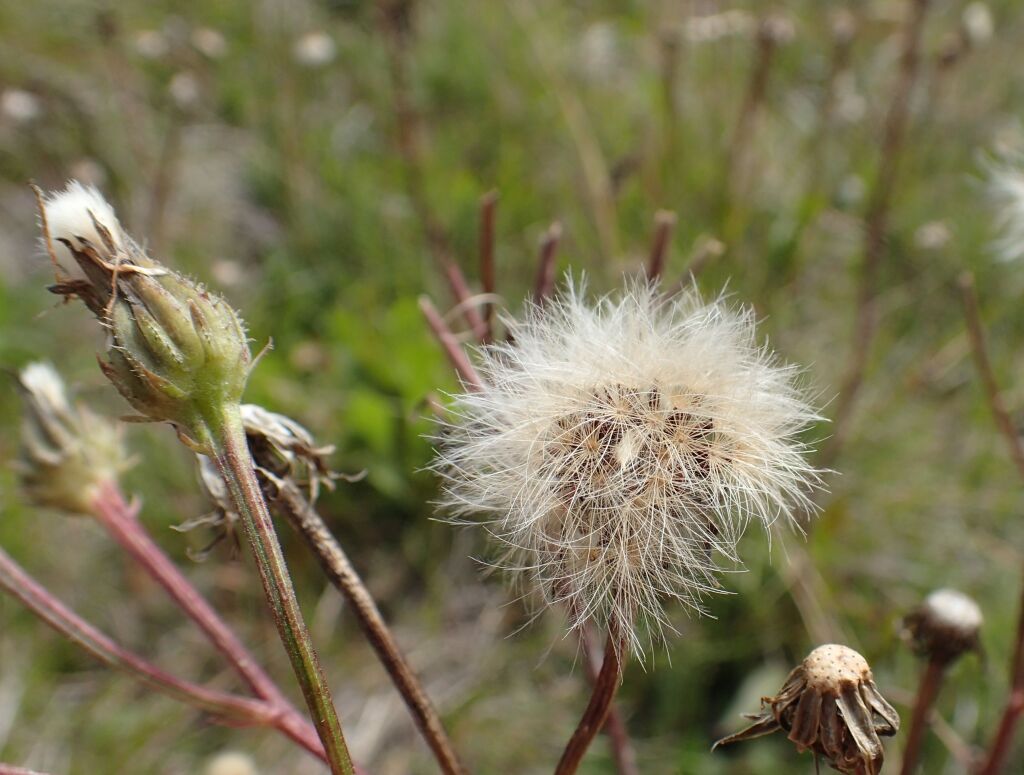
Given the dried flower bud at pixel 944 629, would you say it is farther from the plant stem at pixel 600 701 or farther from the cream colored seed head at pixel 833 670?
the plant stem at pixel 600 701

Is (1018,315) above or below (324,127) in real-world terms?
below

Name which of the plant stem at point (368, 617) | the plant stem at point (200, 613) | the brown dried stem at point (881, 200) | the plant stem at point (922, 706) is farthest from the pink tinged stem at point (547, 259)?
the brown dried stem at point (881, 200)

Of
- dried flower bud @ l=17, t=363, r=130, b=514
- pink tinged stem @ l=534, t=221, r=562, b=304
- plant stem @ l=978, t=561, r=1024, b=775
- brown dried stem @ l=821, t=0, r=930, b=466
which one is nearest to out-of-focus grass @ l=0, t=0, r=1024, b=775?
brown dried stem @ l=821, t=0, r=930, b=466

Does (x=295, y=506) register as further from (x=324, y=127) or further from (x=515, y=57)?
(x=515, y=57)

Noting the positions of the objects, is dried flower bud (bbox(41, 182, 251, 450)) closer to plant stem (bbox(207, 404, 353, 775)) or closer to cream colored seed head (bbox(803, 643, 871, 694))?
plant stem (bbox(207, 404, 353, 775))

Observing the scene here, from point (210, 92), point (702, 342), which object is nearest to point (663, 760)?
point (702, 342)

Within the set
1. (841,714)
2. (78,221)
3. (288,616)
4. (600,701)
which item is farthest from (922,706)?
(78,221)
